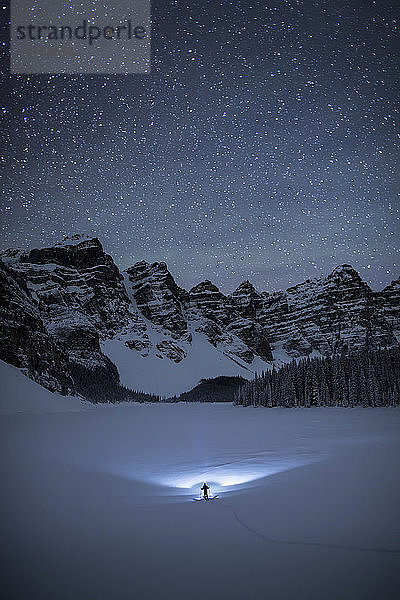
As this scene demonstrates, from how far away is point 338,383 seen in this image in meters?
71.7

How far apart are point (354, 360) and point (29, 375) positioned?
6318cm

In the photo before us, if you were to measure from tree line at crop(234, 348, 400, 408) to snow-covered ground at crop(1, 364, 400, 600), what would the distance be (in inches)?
2093

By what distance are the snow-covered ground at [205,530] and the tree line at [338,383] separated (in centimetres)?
5316

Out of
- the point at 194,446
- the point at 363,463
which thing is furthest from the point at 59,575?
the point at 194,446

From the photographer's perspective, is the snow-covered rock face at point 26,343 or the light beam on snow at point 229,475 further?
the snow-covered rock face at point 26,343

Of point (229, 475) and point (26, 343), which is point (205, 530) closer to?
point (229, 475)

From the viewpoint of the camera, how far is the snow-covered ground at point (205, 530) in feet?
18.8

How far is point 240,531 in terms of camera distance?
761 cm

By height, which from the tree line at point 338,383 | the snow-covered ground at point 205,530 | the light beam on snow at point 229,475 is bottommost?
the tree line at point 338,383

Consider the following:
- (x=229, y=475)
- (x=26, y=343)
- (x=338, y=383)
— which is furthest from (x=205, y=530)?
(x=26, y=343)

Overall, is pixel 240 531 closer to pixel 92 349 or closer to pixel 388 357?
pixel 388 357

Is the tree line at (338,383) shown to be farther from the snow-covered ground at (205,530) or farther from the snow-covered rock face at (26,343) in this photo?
the snow-covered ground at (205,530)

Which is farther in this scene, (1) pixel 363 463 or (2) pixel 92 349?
(2) pixel 92 349

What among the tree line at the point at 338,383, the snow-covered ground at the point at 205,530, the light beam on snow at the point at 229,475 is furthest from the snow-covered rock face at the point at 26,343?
the light beam on snow at the point at 229,475
